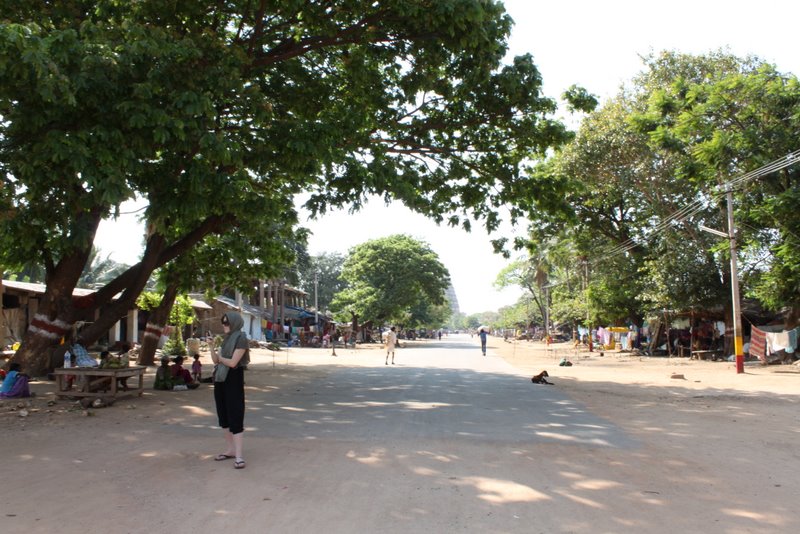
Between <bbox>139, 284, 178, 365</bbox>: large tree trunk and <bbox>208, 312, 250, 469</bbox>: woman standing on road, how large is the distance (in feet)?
42.7

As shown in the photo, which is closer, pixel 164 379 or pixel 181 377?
pixel 164 379

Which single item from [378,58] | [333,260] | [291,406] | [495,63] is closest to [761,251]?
[495,63]

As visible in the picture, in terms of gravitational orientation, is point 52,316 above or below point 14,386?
above

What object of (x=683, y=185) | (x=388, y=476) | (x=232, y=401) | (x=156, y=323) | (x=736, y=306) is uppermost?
(x=683, y=185)

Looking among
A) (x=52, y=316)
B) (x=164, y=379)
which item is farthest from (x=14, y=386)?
(x=164, y=379)

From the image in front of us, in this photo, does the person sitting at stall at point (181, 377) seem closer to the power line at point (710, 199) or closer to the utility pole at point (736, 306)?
the utility pole at point (736, 306)

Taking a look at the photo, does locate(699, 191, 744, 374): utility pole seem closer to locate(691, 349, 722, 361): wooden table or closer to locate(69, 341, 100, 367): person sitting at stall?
locate(691, 349, 722, 361): wooden table

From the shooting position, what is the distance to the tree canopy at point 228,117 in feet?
27.6

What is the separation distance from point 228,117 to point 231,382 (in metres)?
7.02

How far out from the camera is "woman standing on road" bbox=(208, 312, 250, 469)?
6109 millimetres

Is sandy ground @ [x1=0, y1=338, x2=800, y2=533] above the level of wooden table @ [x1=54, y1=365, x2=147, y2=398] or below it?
below

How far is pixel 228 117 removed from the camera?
1172cm

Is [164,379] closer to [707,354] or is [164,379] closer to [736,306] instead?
[736,306]

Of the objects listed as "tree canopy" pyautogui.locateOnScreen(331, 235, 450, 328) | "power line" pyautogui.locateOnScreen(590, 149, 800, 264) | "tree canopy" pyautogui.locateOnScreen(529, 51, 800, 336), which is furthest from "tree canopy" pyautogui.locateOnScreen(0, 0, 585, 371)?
"tree canopy" pyautogui.locateOnScreen(331, 235, 450, 328)
